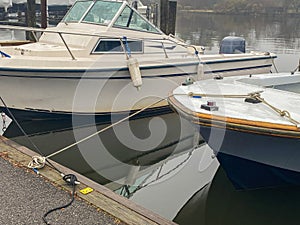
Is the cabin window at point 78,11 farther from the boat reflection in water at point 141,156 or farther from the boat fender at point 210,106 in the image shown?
the boat fender at point 210,106

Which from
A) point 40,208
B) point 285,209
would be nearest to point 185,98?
point 285,209

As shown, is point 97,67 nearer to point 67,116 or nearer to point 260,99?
point 67,116

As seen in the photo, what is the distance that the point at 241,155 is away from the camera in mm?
4332

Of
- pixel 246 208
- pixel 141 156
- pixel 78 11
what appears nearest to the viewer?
pixel 246 208

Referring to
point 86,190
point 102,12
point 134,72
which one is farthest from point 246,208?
point 102,12

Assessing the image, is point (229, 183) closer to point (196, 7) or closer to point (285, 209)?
point (285, 209)

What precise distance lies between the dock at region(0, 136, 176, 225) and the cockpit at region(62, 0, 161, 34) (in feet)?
15.1

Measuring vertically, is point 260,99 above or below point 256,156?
above

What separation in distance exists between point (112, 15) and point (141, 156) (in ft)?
10.7

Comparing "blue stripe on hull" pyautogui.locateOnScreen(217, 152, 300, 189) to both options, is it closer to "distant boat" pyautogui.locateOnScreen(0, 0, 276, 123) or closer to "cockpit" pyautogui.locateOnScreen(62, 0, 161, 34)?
"distant boat" pyautogui.locateOnScreen(0, 0, 276, 123)

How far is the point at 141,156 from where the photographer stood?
21.1 ft

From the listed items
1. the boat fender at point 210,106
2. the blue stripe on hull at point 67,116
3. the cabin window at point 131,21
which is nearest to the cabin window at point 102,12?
the cabin window at point 131,21

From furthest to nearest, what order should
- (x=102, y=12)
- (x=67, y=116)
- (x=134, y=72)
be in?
(x=102, y=12) < (x=67, y=116) < (x=134, y=72)

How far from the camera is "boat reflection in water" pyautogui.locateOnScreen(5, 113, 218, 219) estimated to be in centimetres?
531
